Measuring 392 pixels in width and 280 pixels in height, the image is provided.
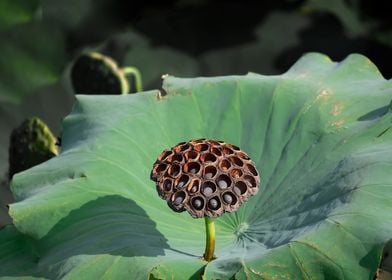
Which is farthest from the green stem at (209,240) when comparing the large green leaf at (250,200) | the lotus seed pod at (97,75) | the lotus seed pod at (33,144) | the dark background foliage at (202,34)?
the dark background foliage at (202,34)

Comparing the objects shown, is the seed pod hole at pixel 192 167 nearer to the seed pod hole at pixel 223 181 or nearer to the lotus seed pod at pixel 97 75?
the seed pod hole at pixel 223 181

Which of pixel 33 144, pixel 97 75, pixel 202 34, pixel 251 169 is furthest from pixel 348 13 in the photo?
pixel 251 169

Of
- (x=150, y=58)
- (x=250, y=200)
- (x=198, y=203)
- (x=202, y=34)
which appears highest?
Result: (x=198, y=203)

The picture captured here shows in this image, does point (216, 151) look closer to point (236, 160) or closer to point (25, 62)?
point (236, 160)

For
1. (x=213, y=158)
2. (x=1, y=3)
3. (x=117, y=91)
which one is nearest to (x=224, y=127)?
(x=213, y=158)

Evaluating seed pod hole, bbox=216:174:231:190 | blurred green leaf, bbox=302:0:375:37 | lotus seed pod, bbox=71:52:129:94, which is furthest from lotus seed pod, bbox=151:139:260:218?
blurred green leaf, bbox=302:0:375:37

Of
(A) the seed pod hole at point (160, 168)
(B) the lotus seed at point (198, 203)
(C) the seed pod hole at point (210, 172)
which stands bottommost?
(B) the lotus seed at point (198, 203)
